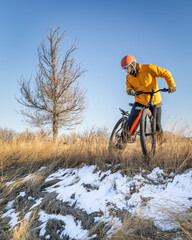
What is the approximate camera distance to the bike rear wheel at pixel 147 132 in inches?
146

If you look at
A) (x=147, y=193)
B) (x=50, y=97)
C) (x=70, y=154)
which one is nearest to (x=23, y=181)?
(x=70, y=154)

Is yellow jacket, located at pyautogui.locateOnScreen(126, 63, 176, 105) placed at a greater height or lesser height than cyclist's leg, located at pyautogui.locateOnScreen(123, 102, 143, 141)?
greater

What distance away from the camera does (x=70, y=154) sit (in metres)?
5.24

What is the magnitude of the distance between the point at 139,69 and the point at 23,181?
10.7 ft

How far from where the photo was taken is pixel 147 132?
4.11 m

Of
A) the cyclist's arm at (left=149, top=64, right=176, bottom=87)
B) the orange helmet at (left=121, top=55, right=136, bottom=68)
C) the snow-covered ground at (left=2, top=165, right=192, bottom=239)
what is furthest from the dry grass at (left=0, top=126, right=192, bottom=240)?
the orange helmet at (left=121, top=55, right=136, bottom=68)

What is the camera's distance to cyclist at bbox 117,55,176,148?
403 centimetres

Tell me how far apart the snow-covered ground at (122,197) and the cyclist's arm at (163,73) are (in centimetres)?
164

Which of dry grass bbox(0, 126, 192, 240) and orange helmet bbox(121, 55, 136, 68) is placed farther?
orange helmet bbox(121, 55, 136, 68)

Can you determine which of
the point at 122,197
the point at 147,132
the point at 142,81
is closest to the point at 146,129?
the point at 147,132

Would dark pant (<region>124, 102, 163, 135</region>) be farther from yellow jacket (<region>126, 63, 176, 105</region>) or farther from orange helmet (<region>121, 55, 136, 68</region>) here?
orange helmet (<region>121, 55, 136, 68</region>)

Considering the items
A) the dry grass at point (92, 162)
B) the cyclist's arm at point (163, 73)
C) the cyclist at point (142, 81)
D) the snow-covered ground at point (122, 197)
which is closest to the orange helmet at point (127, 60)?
the cyclist at point (142, 81)

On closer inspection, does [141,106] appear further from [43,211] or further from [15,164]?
[15,164]

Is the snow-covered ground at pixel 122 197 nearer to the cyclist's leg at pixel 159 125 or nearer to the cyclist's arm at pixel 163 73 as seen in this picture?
the cyclist's leg at pixel 159 125
